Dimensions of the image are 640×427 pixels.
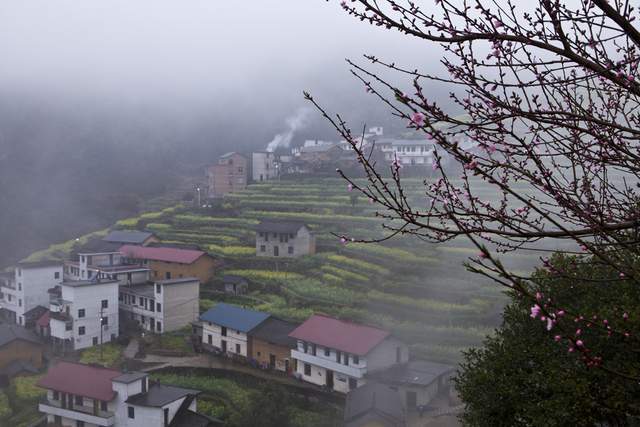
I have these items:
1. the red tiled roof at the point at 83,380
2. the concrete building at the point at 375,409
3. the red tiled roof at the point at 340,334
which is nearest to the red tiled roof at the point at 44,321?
the red tiled roof at the point at 83,380

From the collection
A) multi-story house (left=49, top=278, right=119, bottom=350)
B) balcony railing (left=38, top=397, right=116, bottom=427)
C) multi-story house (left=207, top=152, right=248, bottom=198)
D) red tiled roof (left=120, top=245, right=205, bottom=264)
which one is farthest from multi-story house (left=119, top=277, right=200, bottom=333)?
multi-story house (left=207, top=152, right=248, bottom=198)

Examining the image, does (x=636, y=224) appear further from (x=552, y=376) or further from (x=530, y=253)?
(x=530, y=253)

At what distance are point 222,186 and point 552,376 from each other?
5023 cm

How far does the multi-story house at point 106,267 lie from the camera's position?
110 ft

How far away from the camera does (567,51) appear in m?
2.69

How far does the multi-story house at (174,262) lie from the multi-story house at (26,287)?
15.5ft

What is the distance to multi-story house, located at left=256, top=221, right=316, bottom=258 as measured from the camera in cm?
3512

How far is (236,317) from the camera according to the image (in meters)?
26.5

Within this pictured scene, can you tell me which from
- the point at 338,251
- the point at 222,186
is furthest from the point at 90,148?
the point at 338,251

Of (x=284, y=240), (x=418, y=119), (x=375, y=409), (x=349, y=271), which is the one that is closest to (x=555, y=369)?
(x=418, y=119)

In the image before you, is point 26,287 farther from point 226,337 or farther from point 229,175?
point 229,175

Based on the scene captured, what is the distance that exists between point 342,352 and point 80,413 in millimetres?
10364

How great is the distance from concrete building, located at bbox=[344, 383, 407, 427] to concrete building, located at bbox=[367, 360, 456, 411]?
3.56ft

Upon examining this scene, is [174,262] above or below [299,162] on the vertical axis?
below
